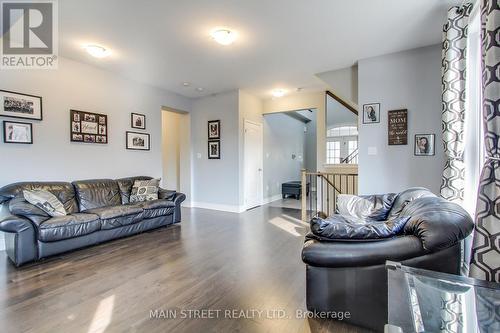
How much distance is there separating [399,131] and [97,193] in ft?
16.0

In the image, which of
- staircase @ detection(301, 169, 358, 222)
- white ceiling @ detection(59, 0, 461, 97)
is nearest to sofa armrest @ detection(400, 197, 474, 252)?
white ceiling @ detection(59, 0, 461, 97)

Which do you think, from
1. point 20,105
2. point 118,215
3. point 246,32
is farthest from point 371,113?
point 20,105

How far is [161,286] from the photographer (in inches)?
91.4

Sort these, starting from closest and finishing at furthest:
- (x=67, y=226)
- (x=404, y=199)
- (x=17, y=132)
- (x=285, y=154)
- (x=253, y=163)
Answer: (x=404, y=199) < (x=67, y=226) < (x=17, y=132) < (x=253, y=163) < (x=285, y=154)

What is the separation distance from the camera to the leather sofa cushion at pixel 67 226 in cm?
285

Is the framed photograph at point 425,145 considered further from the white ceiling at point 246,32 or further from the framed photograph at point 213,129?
the framed photograph at point 213,129

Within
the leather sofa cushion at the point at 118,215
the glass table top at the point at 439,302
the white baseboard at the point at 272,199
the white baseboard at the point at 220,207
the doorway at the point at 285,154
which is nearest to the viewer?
the glass table top at the point at 439,302

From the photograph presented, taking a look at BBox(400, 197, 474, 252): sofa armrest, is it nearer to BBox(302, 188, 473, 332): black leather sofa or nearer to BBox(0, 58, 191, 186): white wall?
BBox(302, 188, 473, 332): black leather sofa

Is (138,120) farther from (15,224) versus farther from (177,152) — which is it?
(15,224)

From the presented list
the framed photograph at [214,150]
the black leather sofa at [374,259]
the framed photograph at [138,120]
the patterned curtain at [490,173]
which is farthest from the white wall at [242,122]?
the patterned curtain at [490,173]

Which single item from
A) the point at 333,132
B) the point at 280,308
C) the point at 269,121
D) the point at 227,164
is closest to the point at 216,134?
the point at 227,164

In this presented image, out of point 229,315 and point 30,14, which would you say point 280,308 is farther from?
point 30,14

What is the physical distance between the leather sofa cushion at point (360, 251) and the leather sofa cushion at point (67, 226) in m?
2.90

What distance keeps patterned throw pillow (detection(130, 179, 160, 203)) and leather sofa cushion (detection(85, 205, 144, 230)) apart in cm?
46
